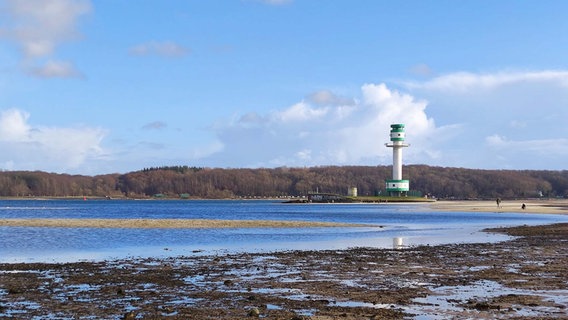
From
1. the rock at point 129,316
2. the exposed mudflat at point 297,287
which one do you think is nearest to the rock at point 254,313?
the exposed mudflat at point 297,287

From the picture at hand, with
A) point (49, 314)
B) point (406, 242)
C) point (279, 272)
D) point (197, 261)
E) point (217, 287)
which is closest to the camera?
point (49, 314)

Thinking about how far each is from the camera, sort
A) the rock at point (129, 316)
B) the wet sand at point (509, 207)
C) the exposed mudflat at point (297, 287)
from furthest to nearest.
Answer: the wet sand at point (509, 207) < the exposed mudflat at point (297, 287) < the rock at point (129, 316)

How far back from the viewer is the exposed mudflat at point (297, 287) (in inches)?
694

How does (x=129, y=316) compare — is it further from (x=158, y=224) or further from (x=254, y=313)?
(x=158, y=224)

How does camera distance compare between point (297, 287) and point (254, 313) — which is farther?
point (297, 287)

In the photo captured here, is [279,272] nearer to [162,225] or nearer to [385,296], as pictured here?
[385,296]

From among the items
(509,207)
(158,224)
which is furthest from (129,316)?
(509,207)

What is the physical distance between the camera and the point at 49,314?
17.2 metres

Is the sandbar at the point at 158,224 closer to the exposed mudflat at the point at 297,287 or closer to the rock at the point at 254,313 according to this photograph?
the exposed mudflat at the point at 297,287

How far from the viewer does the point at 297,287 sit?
22250 mm

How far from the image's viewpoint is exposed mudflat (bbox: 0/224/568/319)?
1762 centimetres

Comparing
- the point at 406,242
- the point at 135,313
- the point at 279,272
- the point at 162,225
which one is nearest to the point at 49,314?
the point at 135,313

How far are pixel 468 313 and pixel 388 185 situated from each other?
161 metres

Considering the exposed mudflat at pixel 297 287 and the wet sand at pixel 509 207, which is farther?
the wet sand at pixel 509 207
